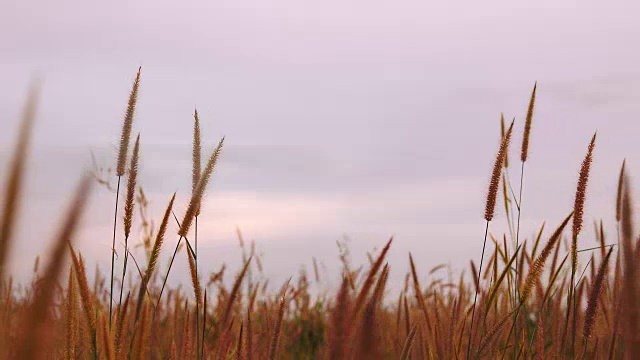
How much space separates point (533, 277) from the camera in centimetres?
134

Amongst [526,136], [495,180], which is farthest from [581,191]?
[526,136]

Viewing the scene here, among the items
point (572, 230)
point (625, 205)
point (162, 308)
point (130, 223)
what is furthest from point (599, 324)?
point (162, 308)

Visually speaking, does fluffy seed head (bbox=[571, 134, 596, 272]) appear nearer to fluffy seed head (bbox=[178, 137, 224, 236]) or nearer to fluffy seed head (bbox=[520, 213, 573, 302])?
fluffy seed head (bbox=[520, 213, 573, 302])

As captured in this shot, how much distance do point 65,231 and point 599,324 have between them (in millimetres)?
1798

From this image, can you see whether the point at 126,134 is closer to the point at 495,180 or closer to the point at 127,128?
the point at 127,128

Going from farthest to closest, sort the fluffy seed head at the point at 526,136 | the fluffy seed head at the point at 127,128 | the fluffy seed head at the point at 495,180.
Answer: the fluffy seed head at the point at 526,136, the fluffy seed head at the point at 495,180, the fluffy seed head at the point at 127,128

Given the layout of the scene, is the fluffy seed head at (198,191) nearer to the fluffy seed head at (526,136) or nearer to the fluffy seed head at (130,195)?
the fluffy seed head at (130,195)

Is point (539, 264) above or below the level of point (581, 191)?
below

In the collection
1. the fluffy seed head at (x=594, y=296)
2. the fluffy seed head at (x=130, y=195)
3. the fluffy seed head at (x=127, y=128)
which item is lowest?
the fluffy seed head at (x=594, y=296)

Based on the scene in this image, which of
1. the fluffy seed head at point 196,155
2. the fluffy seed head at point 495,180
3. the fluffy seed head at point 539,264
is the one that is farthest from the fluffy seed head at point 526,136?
the fluffy seed head at point 196,155

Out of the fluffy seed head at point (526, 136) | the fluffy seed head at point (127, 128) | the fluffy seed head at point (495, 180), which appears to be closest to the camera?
the fluffy seed head at point (127, 128)

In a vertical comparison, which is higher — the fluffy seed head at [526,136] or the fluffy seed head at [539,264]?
the fluffy seed head at [526,136]

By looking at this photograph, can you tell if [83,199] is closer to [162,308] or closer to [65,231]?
[65,231]

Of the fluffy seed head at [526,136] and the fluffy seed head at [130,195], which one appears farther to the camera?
the fluffy seed head at [526,136]
